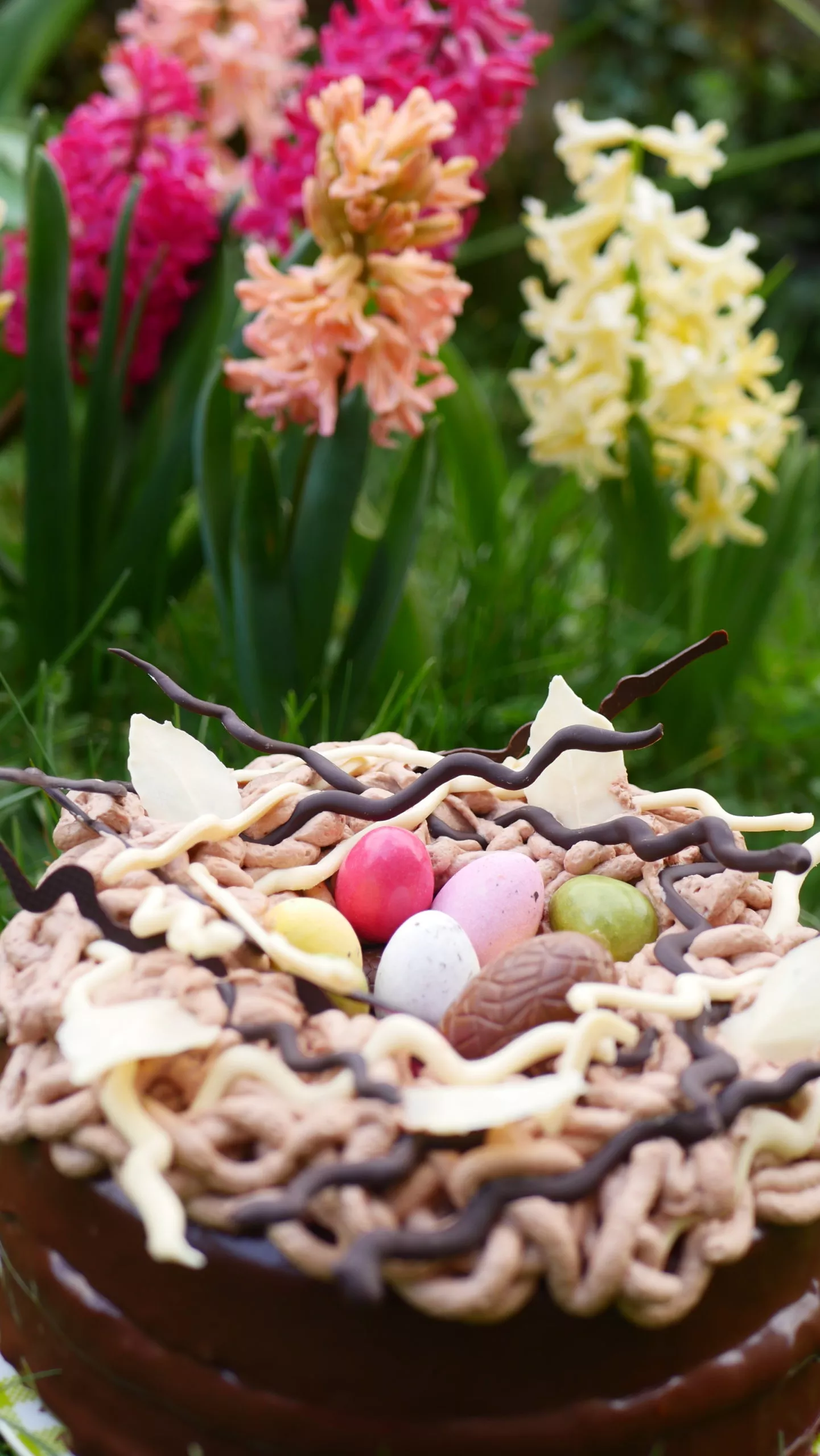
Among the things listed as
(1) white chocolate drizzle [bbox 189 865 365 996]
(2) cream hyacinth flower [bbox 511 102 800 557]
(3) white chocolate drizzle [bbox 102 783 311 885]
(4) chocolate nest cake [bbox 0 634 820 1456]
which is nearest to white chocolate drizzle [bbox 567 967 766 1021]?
(4) chocolate nest cake [bbox 0 634 820 1456]

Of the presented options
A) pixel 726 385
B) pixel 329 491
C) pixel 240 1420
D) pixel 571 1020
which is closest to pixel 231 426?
pixel 329 491

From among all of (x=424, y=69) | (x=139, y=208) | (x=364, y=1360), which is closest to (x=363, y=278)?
(x=424, y=69)

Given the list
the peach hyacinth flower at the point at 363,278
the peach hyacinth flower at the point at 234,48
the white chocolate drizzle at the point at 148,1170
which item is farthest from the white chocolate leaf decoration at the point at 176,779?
the peach hyacinth flower at the point at 234,48

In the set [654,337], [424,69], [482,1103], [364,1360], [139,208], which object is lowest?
[364,1360]

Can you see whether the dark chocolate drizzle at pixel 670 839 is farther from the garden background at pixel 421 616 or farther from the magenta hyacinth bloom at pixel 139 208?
the magenta hyacinth bloom at pixel 139 208

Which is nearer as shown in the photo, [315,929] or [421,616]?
[315,929]

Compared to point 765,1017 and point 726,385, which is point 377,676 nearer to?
point 726,385

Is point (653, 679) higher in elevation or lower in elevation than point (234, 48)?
lower

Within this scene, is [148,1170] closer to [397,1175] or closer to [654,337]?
[397,1175]
